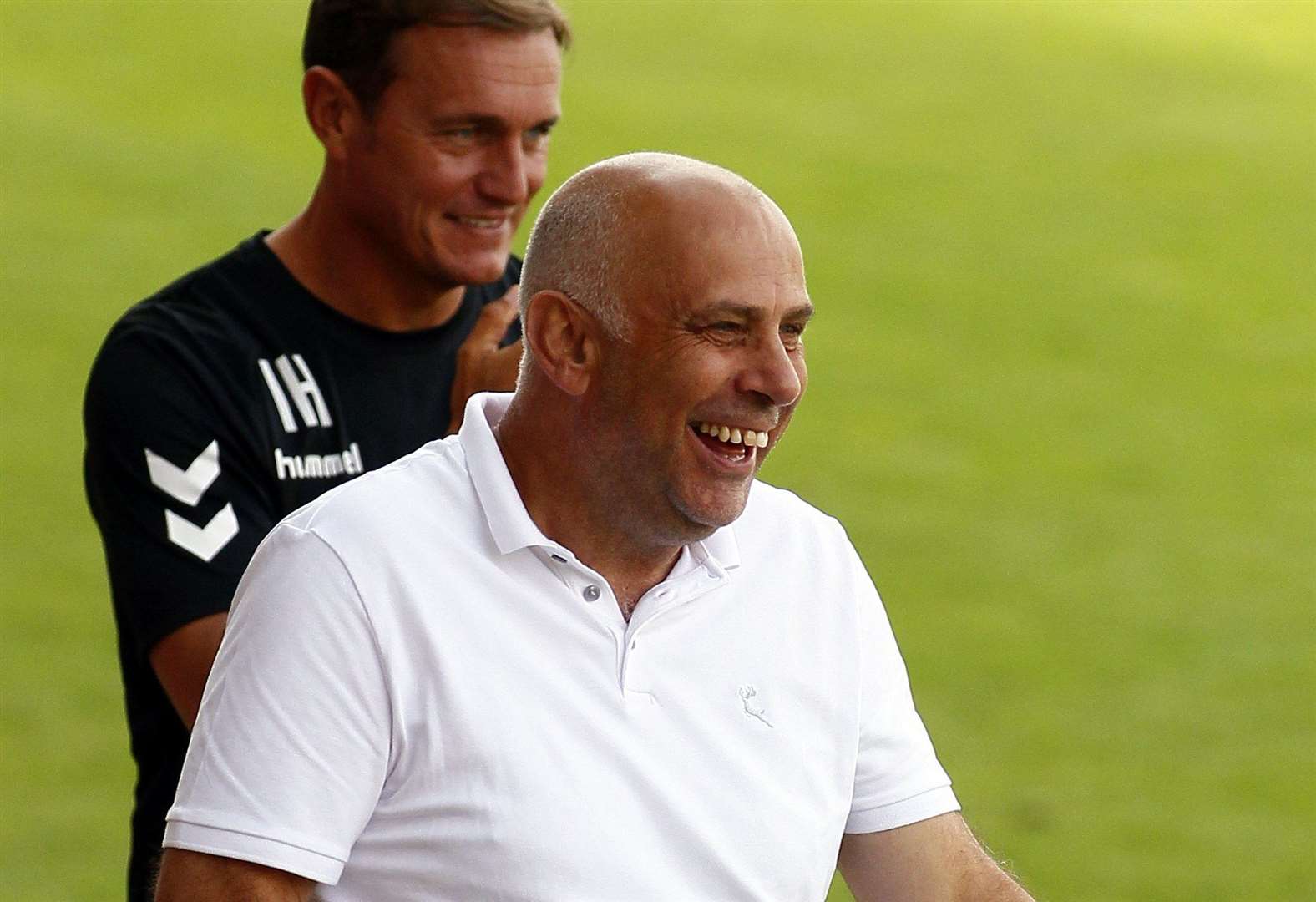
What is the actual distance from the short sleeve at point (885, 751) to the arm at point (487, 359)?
0.71m

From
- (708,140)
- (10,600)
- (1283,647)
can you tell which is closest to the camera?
(10,600)

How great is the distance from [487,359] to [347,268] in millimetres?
242

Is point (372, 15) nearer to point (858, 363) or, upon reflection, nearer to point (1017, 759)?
point (1017, 759)

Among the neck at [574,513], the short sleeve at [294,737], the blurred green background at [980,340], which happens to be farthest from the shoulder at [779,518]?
the blurred green background at [980,340]

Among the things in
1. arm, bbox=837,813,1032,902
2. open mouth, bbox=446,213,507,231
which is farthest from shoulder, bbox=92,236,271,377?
arm, bbox=837,813,1032,902

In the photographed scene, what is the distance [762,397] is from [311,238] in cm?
109

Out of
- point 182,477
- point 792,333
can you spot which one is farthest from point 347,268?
point 792,333

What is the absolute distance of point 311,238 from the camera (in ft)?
10.2

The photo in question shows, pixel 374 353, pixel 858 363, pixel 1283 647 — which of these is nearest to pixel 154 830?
pixel 374 353

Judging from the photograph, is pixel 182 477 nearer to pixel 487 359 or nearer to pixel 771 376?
pixel 487 359

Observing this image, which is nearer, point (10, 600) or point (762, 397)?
point (762, 397)

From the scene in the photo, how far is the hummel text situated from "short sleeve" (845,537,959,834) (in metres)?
0.81

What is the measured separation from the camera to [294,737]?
6.74 ft

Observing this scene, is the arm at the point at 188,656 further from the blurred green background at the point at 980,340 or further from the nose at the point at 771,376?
the blurred green background at the point at 980,340
